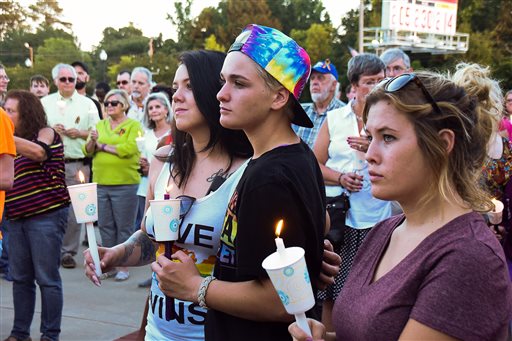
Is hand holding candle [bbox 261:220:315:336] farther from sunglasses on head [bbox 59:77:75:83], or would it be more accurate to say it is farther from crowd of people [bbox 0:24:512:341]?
sunglasses on head [bbox 59:77:75:83]

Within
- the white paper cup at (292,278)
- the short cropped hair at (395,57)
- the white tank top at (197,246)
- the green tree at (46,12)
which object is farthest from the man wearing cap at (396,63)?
the green tree at (46,12)

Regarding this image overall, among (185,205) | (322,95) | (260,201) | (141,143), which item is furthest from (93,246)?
(141,143)

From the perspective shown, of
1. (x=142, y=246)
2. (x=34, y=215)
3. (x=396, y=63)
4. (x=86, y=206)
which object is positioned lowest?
(x=34, y=215)

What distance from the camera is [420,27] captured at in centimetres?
4519

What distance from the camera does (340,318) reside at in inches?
75.4

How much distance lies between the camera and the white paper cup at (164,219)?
223 cm

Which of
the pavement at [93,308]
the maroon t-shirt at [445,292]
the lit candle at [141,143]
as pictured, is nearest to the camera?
the maroon t-shirt at [445,292]

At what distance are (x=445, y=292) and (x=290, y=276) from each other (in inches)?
14.7

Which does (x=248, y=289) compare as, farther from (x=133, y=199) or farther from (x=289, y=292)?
(x=133, y=199)

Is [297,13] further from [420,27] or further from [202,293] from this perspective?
[202,293]

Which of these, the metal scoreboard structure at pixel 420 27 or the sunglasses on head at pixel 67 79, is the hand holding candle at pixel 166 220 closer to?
the sunglasses on head at pixel 67 79

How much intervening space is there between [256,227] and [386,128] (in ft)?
1.57

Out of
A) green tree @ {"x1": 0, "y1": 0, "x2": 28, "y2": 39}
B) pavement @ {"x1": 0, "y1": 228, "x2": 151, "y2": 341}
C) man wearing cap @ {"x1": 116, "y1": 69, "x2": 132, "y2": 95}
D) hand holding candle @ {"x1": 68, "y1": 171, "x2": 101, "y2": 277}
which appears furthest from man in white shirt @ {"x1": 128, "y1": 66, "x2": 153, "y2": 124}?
green tree @ {"x1": 0, "y1": 0, "x2": 28, "y2": 39}

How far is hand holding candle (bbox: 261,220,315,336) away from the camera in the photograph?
1.58 m
